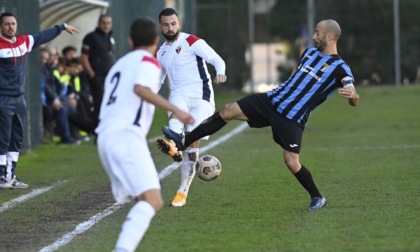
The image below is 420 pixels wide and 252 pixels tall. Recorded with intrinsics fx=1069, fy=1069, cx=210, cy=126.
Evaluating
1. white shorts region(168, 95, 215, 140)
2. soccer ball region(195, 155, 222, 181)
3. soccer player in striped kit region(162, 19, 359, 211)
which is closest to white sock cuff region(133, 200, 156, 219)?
soccer player in striped kit region(162, 19, 359, 211)

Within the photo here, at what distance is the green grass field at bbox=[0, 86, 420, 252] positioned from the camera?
8523 millimetres

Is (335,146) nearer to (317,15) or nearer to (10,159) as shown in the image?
(10,159)

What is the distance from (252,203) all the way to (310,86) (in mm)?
1341

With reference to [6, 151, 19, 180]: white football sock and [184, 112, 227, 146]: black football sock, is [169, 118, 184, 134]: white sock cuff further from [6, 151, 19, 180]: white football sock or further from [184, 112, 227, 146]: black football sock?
[6, 151, 19, 180]: white football sock

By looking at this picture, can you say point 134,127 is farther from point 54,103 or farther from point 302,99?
point 54,103

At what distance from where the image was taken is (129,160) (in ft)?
24.3

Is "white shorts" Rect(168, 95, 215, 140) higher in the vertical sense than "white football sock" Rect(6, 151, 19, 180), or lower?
higher

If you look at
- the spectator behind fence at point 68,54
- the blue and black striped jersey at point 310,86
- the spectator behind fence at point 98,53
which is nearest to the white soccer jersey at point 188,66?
the blue and black striped jersey at point 310,86

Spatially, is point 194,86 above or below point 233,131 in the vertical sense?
above

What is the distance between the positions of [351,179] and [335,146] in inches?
194

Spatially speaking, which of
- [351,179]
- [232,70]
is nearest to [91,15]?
[351,179]

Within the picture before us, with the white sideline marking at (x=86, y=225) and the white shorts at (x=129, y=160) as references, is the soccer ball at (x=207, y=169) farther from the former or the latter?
the white shorts at (x=129, y=160)

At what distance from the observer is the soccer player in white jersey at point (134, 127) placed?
7426 mm

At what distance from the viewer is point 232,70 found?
46.8 meters
